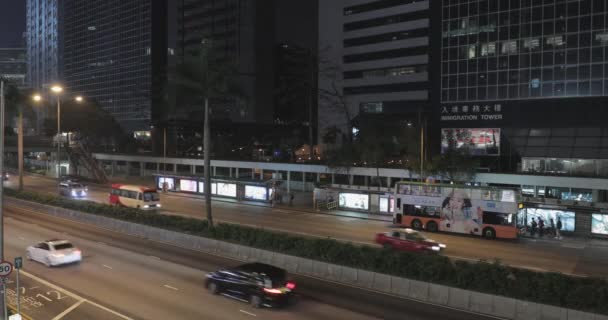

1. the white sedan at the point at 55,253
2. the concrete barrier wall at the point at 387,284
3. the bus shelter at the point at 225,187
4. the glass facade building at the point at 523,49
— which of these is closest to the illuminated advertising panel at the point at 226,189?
the bus shelter at the point at 225,187

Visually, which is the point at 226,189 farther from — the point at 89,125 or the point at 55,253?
the point at 89,125

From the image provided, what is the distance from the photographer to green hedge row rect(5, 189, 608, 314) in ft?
50.8

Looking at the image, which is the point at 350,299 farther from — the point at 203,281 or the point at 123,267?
the point at 123,267

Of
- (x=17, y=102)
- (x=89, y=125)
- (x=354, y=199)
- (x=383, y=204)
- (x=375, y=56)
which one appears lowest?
(x=383, y=204)

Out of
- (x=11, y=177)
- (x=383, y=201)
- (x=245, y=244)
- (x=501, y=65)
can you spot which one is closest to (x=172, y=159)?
(x=11, y=177)

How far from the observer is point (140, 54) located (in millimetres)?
114750

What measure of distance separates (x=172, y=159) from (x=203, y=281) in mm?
55324

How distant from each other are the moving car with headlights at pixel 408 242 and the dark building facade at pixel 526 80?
120ft

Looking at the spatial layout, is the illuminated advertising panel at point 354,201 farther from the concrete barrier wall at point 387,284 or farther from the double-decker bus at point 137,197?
the concrete barrier wall at point 387,284

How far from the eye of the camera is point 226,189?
172 ft

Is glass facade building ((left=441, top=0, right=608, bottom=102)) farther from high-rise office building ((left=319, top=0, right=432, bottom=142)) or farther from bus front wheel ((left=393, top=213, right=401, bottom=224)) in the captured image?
bus front wheel ((left=393, top=213, right=401, bottom=224))

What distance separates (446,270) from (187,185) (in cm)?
4214

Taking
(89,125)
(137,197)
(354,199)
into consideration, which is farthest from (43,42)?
(354,199)

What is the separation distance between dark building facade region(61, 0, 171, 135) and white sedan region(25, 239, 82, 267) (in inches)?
3394
